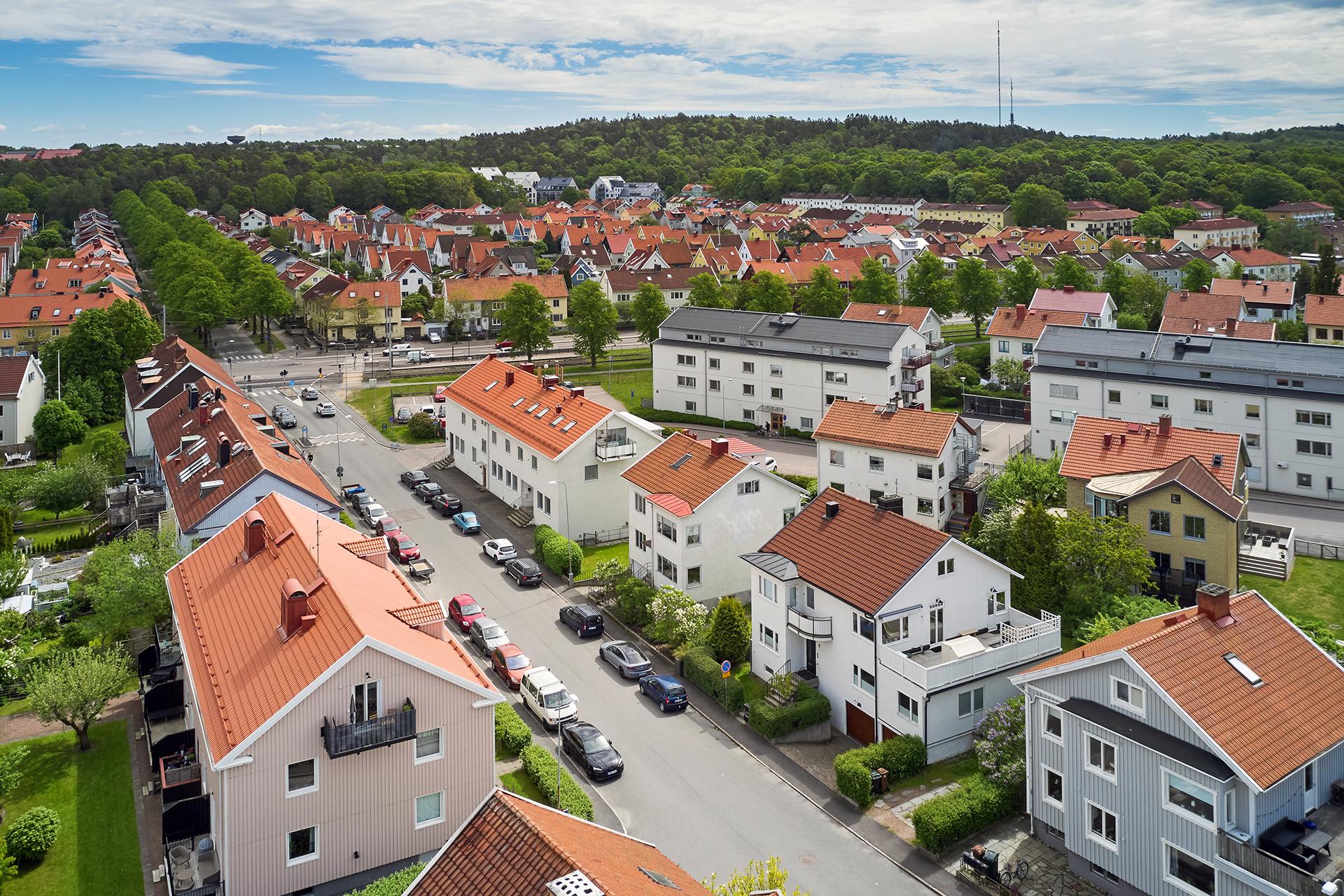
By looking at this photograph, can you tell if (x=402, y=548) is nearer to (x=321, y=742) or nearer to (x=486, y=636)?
(x=486, y=636)

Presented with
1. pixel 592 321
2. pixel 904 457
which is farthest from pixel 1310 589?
pixel 592 321

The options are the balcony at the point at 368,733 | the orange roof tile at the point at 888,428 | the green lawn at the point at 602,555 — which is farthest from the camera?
the orange roof tile at the point at 888,428

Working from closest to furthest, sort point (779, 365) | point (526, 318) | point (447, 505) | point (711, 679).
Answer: point (711, 679), point (447, 505), point (779, 365), point (526, 318)

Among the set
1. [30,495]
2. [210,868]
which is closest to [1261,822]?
[210,868]

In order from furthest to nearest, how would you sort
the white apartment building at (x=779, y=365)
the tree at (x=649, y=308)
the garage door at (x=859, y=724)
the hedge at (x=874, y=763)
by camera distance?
1. the tree at (x=649, y=308)
2. the white apartment building at (x=779, y=365)
3. the garage door at (x=859, y=724)
4. the hedge at (x=874, y=763)

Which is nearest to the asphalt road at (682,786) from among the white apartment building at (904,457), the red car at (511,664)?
the red car at (511,664)

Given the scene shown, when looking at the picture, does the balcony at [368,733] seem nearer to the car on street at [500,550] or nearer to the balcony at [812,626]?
the balcony at [812,626]

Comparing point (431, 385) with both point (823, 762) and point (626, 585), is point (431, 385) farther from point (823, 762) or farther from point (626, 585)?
point (823, 762)
